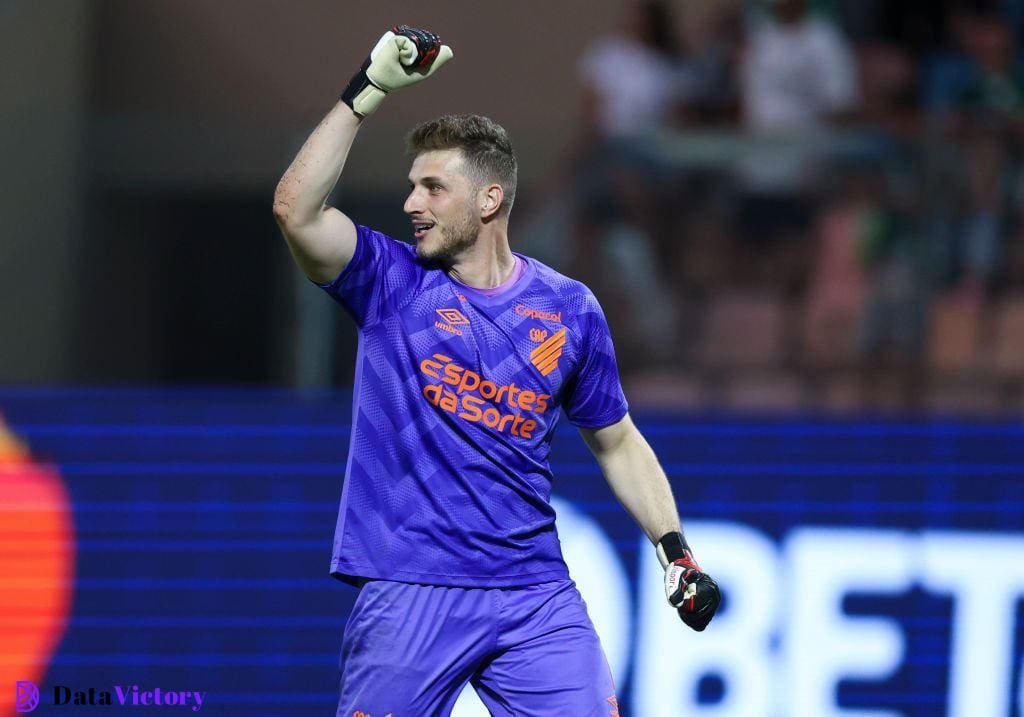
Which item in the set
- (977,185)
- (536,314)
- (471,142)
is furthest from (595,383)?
(977,185)

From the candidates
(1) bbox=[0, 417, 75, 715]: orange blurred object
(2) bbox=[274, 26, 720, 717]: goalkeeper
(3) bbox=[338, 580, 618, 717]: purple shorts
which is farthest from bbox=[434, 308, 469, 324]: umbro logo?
(1) bbox=[0, 417, 75, 715]: orange blurred object

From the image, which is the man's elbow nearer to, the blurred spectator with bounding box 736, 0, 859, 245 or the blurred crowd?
the blurred crowd

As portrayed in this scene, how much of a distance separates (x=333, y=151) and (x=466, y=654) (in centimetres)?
135

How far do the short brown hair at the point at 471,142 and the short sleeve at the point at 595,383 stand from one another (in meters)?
0.43

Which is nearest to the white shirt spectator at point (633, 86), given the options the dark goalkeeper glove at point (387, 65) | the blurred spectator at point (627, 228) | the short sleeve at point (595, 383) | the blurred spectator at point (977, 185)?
the blurred spectator at point (627, 228)

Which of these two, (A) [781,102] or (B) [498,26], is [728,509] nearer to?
(A) [781,102]

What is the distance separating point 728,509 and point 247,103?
5.86m

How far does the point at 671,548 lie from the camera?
449cm

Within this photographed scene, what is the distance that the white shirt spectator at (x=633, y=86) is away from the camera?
8984 millimetres

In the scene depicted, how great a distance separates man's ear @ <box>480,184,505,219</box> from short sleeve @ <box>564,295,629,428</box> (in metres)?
0.39

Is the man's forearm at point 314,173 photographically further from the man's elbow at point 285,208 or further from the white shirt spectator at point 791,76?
the white shirt spectator at point 791,76

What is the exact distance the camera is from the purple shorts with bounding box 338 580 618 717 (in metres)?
4.23

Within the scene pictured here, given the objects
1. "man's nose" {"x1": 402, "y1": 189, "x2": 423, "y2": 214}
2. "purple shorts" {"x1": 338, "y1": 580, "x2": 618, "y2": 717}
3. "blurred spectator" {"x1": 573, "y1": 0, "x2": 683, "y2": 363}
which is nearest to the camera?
"purple shorts" {"x1": 338, "y1": 580, "x2": 618, "y2": 717}

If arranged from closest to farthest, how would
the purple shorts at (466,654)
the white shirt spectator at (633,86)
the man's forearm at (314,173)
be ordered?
the man's forearm at (314,173) < the purple shorts at (466,654) < the white shirt spectator at (633,86)
